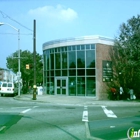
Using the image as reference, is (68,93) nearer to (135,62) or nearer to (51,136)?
(135,62)

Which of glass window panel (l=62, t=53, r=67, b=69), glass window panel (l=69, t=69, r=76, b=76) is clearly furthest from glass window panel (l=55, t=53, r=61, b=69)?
glass window panel (l=69, t=69, r=76, b=76)

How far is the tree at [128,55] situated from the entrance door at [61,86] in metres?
5.89

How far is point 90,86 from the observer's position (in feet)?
95.0

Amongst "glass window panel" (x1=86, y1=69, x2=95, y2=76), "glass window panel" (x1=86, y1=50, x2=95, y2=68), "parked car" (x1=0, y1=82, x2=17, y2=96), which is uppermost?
"glass window panel" (x1=86, y1=50, x2=95, y2=68)

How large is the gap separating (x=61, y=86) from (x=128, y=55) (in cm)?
902

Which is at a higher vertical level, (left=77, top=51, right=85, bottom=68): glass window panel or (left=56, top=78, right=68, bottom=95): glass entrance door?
(left=77, top=51, right=85, bottom=68): glass window panel

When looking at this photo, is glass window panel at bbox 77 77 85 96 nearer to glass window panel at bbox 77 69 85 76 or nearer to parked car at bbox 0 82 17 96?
glass window panel at bbox 77 69 85 76

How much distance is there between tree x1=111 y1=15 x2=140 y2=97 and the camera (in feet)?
84.8

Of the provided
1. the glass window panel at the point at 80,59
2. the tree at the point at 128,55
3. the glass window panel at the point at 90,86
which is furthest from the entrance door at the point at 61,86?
the tree at the point at 128,55

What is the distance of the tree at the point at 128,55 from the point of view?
2583cm

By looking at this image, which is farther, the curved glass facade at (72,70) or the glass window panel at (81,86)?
the glass window panel at (81,86)

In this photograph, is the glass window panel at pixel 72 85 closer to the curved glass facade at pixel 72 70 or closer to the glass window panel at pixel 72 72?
the curved glass facade at pixel 72 70

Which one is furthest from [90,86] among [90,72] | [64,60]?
[64,60]

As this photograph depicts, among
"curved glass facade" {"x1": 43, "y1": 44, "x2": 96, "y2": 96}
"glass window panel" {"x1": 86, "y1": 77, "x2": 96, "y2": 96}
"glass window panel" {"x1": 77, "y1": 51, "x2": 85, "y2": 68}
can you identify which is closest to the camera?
"glass window panel" {"x1": 86, "y1": 77, "x2": 96, "y2": 96}
